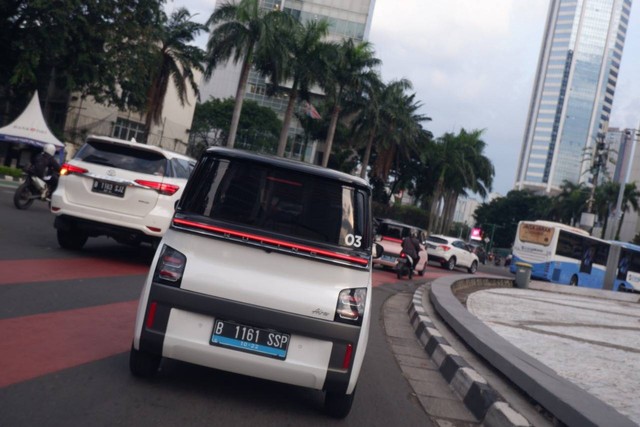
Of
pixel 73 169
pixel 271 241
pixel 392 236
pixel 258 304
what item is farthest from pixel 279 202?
pixel 392 236

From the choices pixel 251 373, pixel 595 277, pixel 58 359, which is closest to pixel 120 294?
pixel 58 359

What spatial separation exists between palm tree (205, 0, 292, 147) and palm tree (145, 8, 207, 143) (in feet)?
26.2

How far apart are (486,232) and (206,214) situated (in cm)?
11881

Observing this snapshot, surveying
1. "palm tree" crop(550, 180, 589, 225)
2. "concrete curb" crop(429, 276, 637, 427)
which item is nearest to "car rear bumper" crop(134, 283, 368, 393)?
"concrete curb" crop(429, 276, 637, 427)

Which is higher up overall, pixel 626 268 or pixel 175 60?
pixel 175 60

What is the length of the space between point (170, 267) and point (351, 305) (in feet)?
4.22

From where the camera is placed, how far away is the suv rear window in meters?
4.78

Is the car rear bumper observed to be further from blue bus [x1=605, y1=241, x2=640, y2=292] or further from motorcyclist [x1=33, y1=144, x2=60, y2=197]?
blue bus [x1=605, y1=241, x2=640, y2=292]

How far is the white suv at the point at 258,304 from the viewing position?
436cm

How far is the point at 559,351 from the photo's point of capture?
350 inches

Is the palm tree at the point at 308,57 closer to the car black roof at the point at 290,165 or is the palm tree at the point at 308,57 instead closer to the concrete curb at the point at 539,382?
the concrete curb at the point at 539,382

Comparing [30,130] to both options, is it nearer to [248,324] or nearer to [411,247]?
[411,247]

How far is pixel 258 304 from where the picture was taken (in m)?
4.37

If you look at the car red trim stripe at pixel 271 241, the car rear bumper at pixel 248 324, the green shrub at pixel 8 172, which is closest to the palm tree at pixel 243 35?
the green shrub at pixel 8 172
